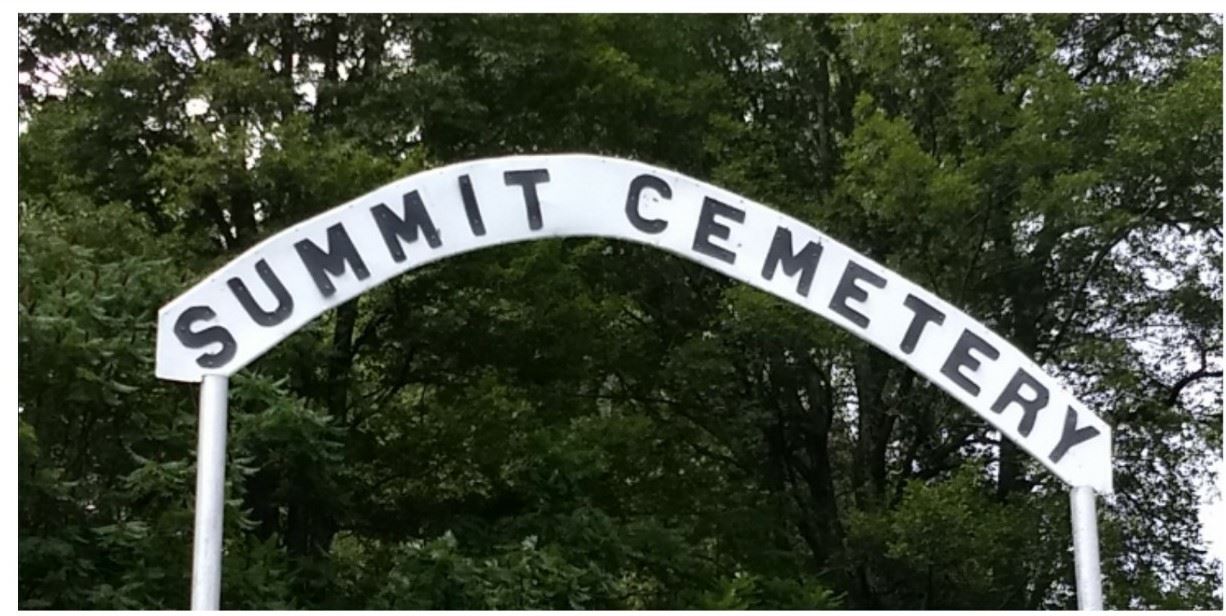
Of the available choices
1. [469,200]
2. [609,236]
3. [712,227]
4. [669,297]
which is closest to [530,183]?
[469,200]

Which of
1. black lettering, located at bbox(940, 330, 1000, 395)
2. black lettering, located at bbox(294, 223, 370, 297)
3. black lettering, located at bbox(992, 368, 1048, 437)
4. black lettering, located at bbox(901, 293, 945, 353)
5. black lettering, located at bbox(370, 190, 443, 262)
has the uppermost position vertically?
black lettering, located at bbox(370, 190, 443, 262)

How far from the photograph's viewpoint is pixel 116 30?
917cm

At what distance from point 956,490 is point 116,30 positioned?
22.2 feet

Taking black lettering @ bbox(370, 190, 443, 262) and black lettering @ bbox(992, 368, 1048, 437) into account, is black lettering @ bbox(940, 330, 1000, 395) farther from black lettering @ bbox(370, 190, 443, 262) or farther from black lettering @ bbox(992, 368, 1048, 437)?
black lettering @ bbox(370, 190, 443, 262)

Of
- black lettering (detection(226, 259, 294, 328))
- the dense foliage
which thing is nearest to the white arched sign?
black lettering (detection(226, 259, 294, 328))

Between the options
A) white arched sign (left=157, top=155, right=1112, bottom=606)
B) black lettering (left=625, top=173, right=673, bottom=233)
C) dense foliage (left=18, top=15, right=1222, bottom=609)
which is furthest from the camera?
dense foliage (left=18, top=15, right=1222, bottom=609)

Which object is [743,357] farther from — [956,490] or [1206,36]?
[1206,36]

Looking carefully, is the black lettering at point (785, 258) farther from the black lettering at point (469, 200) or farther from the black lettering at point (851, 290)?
the black lettering at point (469, 200)

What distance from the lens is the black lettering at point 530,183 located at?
427 cm

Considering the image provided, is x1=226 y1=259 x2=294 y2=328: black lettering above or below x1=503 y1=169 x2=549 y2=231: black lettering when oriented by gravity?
below

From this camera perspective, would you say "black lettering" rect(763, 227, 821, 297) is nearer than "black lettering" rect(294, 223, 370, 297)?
No

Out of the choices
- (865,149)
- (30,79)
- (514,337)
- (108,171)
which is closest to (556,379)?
(514,337)

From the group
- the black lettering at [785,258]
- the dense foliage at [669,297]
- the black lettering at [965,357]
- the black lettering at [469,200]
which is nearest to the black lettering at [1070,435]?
the black lettering at [965,357]

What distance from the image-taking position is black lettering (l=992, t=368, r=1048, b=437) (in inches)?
176
